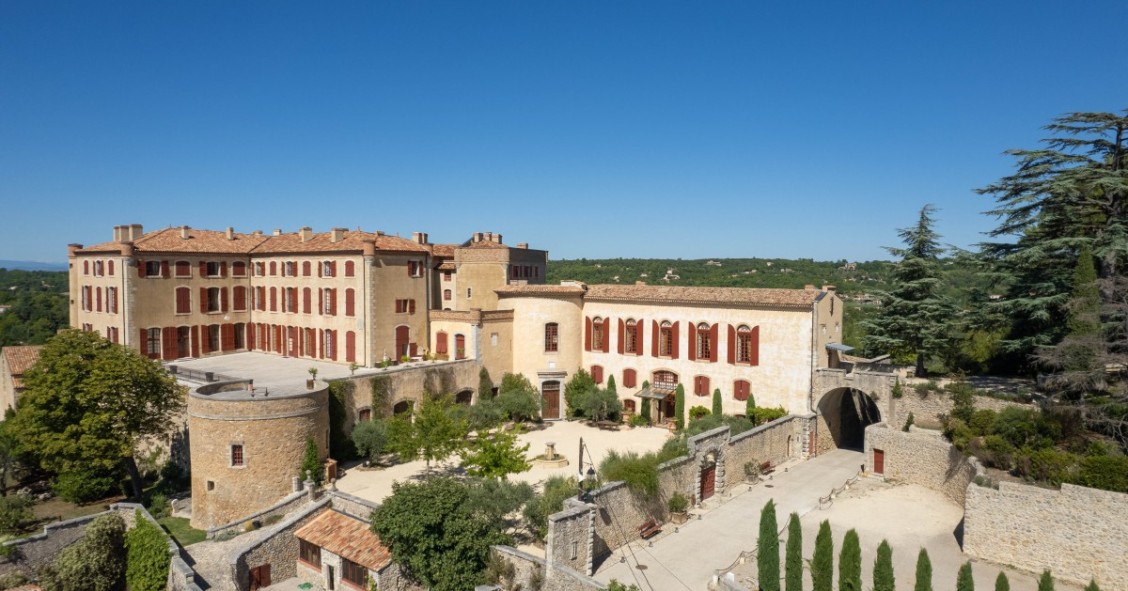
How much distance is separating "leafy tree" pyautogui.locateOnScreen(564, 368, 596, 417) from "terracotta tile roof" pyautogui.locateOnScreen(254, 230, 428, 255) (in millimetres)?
11093

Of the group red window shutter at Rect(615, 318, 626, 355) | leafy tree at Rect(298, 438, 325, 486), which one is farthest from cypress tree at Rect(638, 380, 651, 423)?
leafy tree at Rect(298, 438, 325, 486)

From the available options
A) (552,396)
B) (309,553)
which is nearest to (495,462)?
(309,553)

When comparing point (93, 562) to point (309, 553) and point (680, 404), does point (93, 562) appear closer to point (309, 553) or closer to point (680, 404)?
point (309, 553)

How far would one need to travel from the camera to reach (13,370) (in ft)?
111

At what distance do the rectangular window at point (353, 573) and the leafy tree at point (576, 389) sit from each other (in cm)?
1536

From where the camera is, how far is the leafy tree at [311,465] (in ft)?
80.6

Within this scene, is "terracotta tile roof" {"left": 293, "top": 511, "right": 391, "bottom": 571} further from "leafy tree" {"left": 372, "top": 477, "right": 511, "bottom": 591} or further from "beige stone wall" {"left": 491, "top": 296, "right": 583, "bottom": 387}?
"beige stone wall" {"left": 491, "top": 296, "right": 583, "bottom": 387}

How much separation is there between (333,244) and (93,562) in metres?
18.5

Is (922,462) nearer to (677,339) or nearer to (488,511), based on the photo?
(677,339)

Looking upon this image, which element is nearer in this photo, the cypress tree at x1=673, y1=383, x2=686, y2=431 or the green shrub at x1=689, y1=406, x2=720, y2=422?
the green shrub at x1=689, y1=406, x2=720, y2=422

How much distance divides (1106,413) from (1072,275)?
6262mm

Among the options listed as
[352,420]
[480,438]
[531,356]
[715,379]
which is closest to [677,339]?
[715,379]

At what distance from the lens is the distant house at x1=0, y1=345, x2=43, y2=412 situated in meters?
33.6

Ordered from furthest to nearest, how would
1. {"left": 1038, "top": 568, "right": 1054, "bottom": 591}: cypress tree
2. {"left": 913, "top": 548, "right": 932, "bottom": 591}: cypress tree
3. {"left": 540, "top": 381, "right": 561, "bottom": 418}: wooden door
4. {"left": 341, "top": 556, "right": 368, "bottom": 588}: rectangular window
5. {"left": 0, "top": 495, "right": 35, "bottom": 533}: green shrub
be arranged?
{"left": 540, "top": 381, "right": 561, "bottom": 418}: wooden door, {"left": 0, "top": 495, "right": 35, "bottom": 533}: green shrub, {"left": 341, "top": 556, "right": 368, "bottom": 588}: rectangular window, {"left": 913, "top": 548, "right": 932, "bottom": 591}: cypress tree, {"left": 1038, "top": 568, "right": 1054, "bottom": 591}: cypress tree
